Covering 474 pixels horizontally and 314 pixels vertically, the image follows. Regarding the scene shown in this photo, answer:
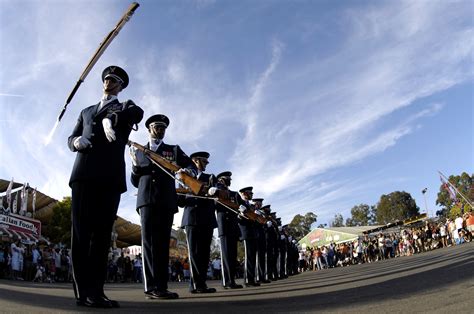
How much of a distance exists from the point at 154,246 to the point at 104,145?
1.90 m

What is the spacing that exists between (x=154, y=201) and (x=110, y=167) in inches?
57.5

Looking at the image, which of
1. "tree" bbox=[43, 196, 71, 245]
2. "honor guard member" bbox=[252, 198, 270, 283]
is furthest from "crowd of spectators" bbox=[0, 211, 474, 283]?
"honor guard member" bbox=[252, 198, 270, 283]

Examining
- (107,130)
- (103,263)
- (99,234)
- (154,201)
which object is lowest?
(103,263)

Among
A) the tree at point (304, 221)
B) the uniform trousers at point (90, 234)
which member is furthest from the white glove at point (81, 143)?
the tree at point (304, 221)

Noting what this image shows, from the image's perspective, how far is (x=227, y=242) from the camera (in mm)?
8500

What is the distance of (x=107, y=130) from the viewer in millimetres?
4051

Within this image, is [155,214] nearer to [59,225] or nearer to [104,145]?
[104,145]

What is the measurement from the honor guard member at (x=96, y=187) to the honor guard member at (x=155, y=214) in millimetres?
1210

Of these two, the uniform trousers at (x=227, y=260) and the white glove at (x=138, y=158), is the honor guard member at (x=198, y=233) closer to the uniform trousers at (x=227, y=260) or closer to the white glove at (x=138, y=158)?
the uniform trousers at (x=227, y=260)

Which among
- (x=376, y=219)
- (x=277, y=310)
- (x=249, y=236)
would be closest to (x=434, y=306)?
(x=277, y=310)

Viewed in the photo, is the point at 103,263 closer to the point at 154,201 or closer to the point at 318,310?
the point at 154,201

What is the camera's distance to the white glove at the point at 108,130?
402cm

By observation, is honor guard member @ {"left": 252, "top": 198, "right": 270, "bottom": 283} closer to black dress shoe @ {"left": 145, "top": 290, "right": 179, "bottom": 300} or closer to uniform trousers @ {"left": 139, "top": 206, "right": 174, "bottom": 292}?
uniform trousers @ {"left": 139, "top": 206, "right": 174, "bottom": 292}

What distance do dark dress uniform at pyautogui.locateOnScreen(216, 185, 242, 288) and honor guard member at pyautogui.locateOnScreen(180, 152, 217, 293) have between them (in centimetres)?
94
